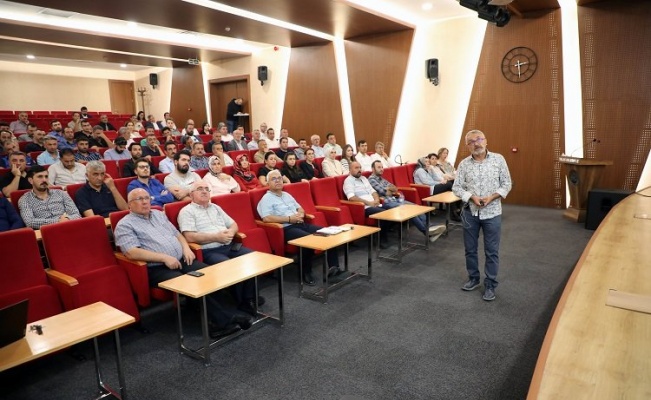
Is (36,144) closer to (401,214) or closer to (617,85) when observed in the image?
(401,214)

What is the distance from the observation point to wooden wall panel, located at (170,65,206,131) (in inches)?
493

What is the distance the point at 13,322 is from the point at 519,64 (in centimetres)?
773

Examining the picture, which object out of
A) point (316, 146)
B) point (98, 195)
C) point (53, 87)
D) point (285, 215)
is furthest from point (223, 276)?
point (53, 87)

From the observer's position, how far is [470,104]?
7.93 m

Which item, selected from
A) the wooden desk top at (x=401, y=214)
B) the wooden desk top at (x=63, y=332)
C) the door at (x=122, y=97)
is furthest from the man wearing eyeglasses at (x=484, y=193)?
the door at (x=122, y=97)

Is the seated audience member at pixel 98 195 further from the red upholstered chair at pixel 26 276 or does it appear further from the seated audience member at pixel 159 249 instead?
the red upholstered chair at pixel 26 276

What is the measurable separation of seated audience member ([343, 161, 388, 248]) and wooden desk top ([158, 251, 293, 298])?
7.62 feet

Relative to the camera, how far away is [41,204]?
3543 mm

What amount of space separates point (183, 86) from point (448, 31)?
8.21m

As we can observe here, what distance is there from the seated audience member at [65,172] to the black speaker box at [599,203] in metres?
6.29

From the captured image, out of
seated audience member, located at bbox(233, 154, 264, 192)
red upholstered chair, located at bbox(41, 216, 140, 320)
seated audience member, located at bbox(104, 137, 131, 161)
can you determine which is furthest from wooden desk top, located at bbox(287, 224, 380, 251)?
seated audience member, located at bbox(104, 137, 131, 161)

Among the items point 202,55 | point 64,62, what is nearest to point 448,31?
point 202,55

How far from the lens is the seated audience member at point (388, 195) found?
5.47 m

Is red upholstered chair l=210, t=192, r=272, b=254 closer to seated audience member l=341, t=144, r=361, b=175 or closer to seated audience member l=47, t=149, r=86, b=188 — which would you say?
seated audience member l=47, t=149, r=86, b=188
